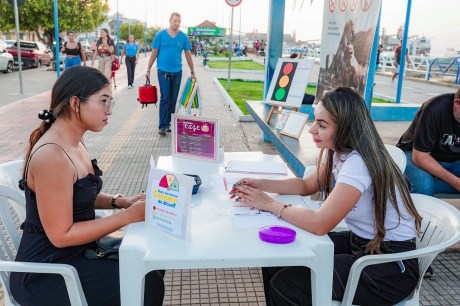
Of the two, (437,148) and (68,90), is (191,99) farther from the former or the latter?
(68,90)

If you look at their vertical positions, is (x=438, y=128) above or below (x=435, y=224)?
above

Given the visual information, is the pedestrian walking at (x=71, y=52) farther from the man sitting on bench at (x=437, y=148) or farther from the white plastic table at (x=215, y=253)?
the white plastic table at (x=215, y=253)

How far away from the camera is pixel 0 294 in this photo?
9.68ft

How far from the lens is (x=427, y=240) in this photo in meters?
2.24

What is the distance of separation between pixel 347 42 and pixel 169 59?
3046 mm

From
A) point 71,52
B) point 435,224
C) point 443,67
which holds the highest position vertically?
point 71,52

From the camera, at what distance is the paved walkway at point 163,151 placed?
10.0ft

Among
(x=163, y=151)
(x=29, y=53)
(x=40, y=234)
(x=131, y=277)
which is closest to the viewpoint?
(x=131, y=277)

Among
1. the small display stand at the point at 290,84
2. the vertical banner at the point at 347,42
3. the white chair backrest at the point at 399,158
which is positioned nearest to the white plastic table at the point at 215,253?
the white chair backrest at the point at 399,158

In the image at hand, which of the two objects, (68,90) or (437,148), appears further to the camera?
(437,148)

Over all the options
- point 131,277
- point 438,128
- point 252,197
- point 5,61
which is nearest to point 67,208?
point 131,277

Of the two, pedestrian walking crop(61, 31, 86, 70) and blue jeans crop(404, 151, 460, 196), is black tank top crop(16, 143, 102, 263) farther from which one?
pedestrian walking crop(61, 31, 86, 70)

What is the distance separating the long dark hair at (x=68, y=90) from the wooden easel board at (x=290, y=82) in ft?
12.9

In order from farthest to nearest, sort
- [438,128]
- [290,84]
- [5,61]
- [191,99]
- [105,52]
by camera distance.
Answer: [5,61] < [105,52] < [290,84] < [191,99] < [438,128]
